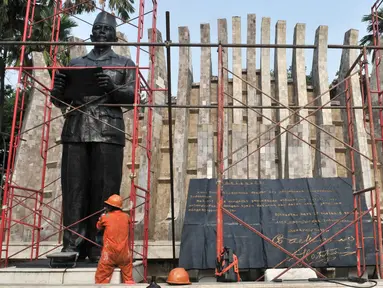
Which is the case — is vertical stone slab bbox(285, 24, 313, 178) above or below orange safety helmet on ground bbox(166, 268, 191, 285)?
above

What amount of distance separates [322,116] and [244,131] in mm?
2784

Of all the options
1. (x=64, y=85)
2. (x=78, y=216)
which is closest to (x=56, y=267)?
(x=78, y=216)

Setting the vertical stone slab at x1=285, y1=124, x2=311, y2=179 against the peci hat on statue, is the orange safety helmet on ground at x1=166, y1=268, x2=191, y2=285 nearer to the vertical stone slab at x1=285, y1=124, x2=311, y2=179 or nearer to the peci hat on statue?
the peci hat on statue

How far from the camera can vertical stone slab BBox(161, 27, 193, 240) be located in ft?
37.7

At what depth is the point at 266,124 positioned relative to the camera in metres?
13.3

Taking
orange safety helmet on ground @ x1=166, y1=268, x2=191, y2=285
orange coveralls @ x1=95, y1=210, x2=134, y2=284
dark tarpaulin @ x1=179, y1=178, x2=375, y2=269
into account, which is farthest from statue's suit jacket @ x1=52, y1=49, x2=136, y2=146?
dark tarpaulin @ x1=179, y1=178, x2=375, y2=269

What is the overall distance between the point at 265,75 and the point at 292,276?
407 inches

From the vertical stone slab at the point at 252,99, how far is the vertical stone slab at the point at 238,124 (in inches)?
10.2

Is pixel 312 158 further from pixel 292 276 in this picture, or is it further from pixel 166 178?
pixel 292 276

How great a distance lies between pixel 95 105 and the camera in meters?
6.18

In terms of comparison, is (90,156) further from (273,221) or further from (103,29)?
(273,221)

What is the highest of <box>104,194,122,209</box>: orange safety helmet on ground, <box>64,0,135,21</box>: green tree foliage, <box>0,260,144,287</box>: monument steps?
<box>64,0,135,21</box>: green tree foliage

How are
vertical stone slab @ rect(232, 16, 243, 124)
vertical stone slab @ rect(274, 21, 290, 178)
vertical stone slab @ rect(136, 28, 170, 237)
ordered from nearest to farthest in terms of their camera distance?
vertical stone slab @ rect(136, 28, 170, 237) < vertical stone slab @ rect(274, 21, 290, 178) < vertical stone slab @ rect(232, 16, 243, 124)

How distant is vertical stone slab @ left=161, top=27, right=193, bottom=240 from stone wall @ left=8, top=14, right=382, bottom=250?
0.03 m
